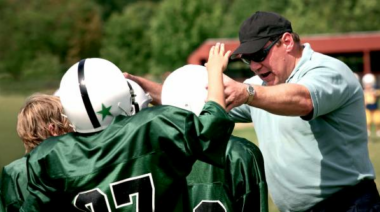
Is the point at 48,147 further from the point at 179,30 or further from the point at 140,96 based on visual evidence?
the point at 179,30

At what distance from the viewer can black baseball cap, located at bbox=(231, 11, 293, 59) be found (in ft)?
12.4

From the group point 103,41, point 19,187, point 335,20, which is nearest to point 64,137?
Result: point 19,187

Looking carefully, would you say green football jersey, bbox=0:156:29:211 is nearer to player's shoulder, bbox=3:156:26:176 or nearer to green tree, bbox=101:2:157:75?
player's shoulder, bbox=3:156:26:176

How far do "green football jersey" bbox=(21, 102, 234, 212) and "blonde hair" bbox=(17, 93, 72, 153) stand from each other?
1049 mm

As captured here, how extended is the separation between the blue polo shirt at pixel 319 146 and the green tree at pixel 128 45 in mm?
70070

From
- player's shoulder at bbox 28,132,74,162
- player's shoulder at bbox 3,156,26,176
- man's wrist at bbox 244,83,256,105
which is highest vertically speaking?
man's wrist at bbox 244,83,256,105

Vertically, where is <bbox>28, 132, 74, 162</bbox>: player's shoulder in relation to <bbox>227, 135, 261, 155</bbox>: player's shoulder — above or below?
above

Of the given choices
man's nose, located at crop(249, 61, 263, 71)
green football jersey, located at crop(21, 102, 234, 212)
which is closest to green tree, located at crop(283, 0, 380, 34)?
man's nose, located at crop(249, 61, 263, 71)

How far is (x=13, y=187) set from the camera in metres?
3.58

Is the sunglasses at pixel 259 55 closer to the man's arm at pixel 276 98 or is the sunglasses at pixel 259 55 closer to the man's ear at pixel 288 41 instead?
the man's ear at pixel 288 41

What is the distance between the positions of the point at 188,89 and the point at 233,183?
544mm

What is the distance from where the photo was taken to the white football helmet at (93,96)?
2.92m

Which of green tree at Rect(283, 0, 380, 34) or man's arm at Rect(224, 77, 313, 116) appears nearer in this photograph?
man's arm at Rect(224, 77, 313, 116)

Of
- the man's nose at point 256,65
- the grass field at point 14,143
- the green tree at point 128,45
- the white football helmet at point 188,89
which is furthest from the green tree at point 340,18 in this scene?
the white football helmet at point 188,89
